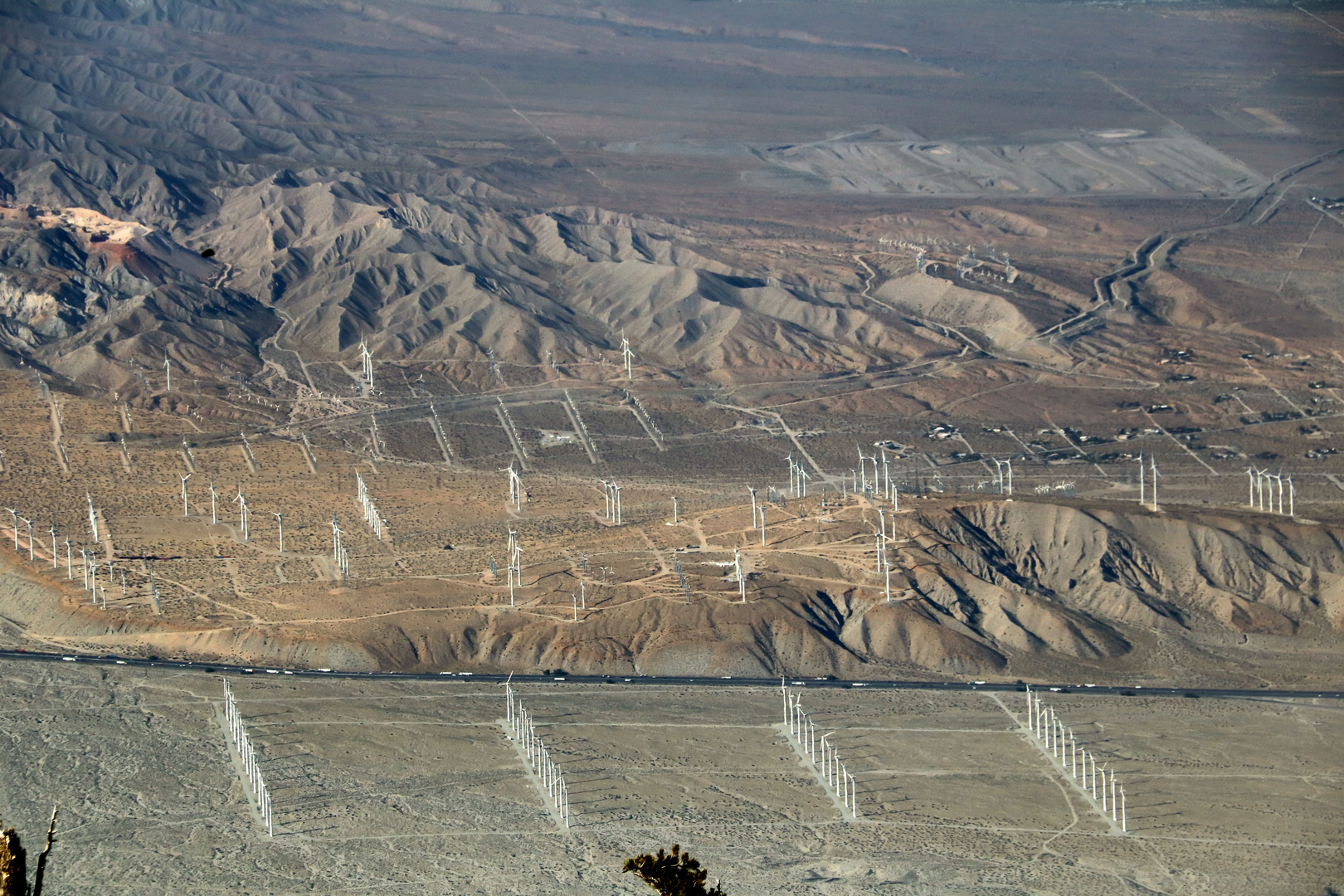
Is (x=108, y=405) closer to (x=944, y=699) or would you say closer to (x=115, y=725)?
(x=115, y=725)

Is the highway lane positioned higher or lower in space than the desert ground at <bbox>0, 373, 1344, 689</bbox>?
lower

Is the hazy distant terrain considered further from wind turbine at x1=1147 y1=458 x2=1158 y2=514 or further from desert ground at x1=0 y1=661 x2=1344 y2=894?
desert ground at x1=0 y1=661 x2=1344 y2=894

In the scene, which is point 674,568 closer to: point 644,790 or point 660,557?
point 660,557

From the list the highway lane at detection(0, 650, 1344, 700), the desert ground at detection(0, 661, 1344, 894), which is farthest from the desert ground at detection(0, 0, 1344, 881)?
the highway lane at detection(0, 650, 1344, 700)

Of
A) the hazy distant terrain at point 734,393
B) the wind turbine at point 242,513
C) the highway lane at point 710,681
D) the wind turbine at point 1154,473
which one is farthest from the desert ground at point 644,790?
the wind turbine at point 1154,473

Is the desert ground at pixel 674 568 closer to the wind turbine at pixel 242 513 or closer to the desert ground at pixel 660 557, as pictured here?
the desert ground at pixel 660 557

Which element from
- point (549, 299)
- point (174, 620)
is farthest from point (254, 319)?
point (174, 620)

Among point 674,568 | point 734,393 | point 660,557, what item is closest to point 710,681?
point 674,568
